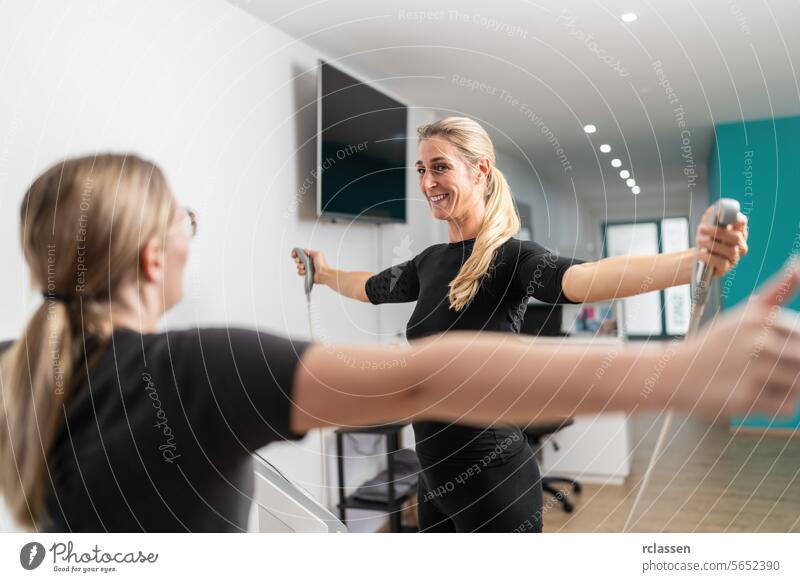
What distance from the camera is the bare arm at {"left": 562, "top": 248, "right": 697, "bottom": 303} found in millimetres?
671

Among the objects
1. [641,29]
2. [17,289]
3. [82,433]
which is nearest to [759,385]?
[82,433]

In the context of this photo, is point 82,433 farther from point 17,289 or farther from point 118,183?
point 17,289

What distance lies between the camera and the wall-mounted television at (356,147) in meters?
0.92

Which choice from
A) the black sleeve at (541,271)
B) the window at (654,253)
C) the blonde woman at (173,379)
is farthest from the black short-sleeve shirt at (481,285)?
the blonde woman at (173,379)

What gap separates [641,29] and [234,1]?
0.62 meters

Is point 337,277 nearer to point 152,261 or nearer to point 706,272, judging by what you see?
point 152,261

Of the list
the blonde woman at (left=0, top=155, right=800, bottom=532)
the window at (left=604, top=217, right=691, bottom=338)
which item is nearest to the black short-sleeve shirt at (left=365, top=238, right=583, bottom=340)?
the window at (left=604, top=217, right=691, bottom=338)

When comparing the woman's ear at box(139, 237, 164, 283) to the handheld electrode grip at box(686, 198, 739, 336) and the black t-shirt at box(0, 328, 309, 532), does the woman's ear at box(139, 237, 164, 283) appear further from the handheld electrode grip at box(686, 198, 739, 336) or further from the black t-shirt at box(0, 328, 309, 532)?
the handheld electrode grip at box(686, 198, 739, 336)

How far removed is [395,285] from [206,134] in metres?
0.42

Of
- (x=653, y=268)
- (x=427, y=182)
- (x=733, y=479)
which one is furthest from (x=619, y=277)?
(x=733, y=479)

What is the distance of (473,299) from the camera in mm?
770

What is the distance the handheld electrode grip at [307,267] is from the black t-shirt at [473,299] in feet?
0.34

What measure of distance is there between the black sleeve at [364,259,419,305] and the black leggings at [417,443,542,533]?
22cm

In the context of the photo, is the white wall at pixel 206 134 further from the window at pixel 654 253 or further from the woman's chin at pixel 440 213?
the window at pixel 654 253
